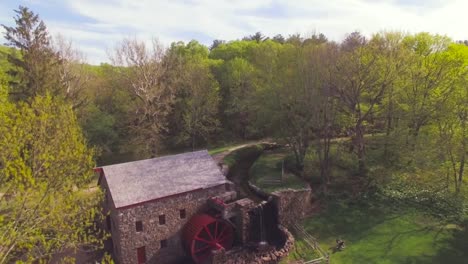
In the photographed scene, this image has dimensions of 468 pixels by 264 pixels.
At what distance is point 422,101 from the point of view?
3067 cm

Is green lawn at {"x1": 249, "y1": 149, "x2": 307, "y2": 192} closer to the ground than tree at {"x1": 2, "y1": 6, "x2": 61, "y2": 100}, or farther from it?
closer to the ground

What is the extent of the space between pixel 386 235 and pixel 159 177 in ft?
56.6

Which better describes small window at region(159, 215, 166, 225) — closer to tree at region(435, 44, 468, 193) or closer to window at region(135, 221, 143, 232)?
window at region(135, 221, 143, 232)

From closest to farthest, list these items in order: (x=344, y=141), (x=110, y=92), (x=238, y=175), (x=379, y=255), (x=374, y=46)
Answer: (x=379, y=255) → (x=374, y=46) → (x=238, y=175) → (x=344, y=141) → (x=110, y=92)

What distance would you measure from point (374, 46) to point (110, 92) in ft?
116

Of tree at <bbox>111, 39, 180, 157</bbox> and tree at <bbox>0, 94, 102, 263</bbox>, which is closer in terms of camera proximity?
tree at <bbox>0, 94, 102, 263</bbox>

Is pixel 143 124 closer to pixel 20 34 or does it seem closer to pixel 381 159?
pixel 20 34

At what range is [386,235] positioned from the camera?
24.2 metres

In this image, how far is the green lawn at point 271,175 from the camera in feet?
105

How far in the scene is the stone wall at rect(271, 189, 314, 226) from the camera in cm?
2495

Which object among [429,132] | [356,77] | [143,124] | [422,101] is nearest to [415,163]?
[429,132]

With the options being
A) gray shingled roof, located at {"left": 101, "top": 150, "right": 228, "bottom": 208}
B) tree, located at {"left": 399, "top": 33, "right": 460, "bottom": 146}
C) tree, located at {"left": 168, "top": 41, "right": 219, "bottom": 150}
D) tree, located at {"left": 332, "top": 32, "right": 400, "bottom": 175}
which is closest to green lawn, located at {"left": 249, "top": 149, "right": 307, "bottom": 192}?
tree, located at {"left": 332, "top": 32, "right": 400, "bottom": 175}

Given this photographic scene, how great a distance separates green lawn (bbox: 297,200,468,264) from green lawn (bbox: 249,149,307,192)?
5007mm

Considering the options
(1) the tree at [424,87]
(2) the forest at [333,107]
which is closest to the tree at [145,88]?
(2) the forest at [333,107]
